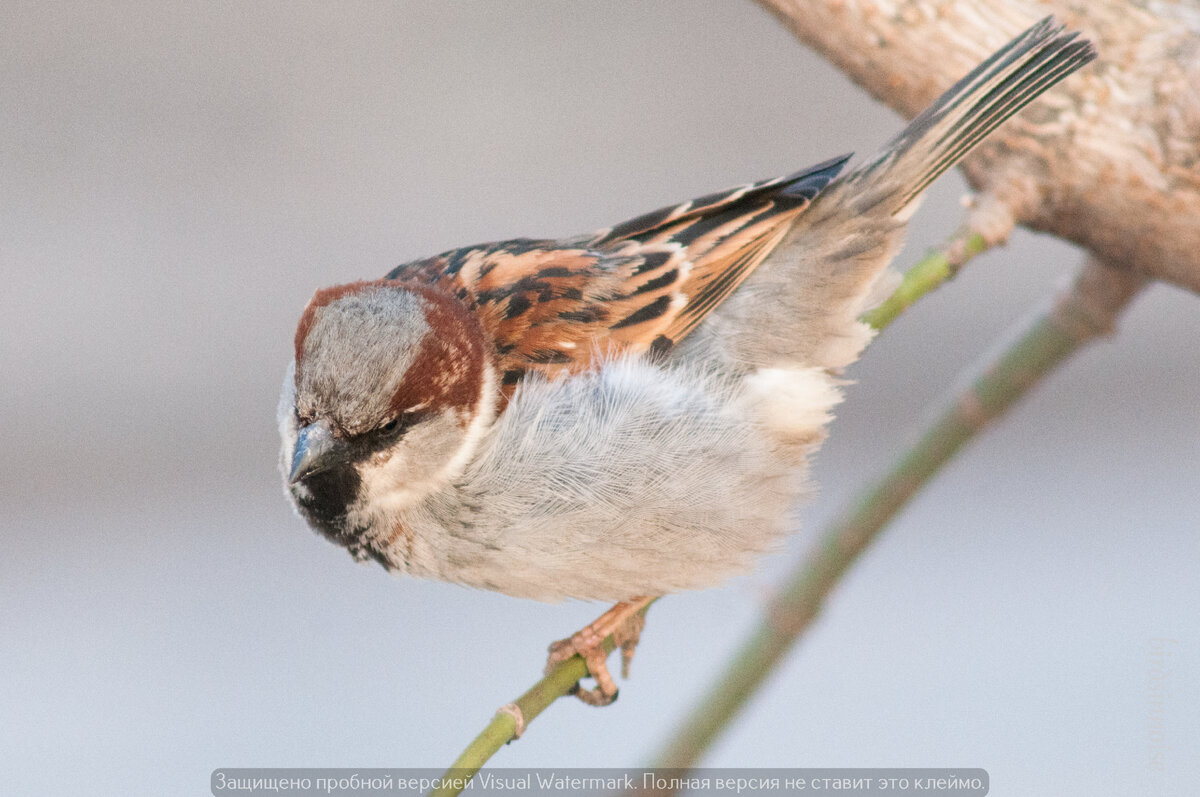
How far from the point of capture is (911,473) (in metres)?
1.60

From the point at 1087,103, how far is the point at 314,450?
1051 mm

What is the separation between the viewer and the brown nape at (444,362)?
1325 mm

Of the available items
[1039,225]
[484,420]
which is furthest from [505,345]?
[1039,225]

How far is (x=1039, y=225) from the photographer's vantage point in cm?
162

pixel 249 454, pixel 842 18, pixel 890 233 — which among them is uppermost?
pixel 842 18

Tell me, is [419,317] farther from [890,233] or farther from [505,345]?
[890,233]

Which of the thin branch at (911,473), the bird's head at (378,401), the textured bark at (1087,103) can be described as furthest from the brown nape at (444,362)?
the textured bark at (1087,103)

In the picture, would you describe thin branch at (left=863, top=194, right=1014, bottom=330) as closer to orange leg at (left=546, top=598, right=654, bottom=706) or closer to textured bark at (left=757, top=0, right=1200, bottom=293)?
textured bark at (left=757, top=0, right=1200, bottom=293)

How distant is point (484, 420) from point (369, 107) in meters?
2.38

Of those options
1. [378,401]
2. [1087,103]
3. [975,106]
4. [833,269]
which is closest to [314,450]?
[378,401]

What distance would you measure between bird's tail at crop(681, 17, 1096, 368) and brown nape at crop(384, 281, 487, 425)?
1.02 feet

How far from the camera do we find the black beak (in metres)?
1.28

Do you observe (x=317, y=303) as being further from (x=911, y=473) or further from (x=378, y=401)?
(x=911, y=473)

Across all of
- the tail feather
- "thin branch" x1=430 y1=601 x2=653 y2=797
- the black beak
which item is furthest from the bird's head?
the tail feather
